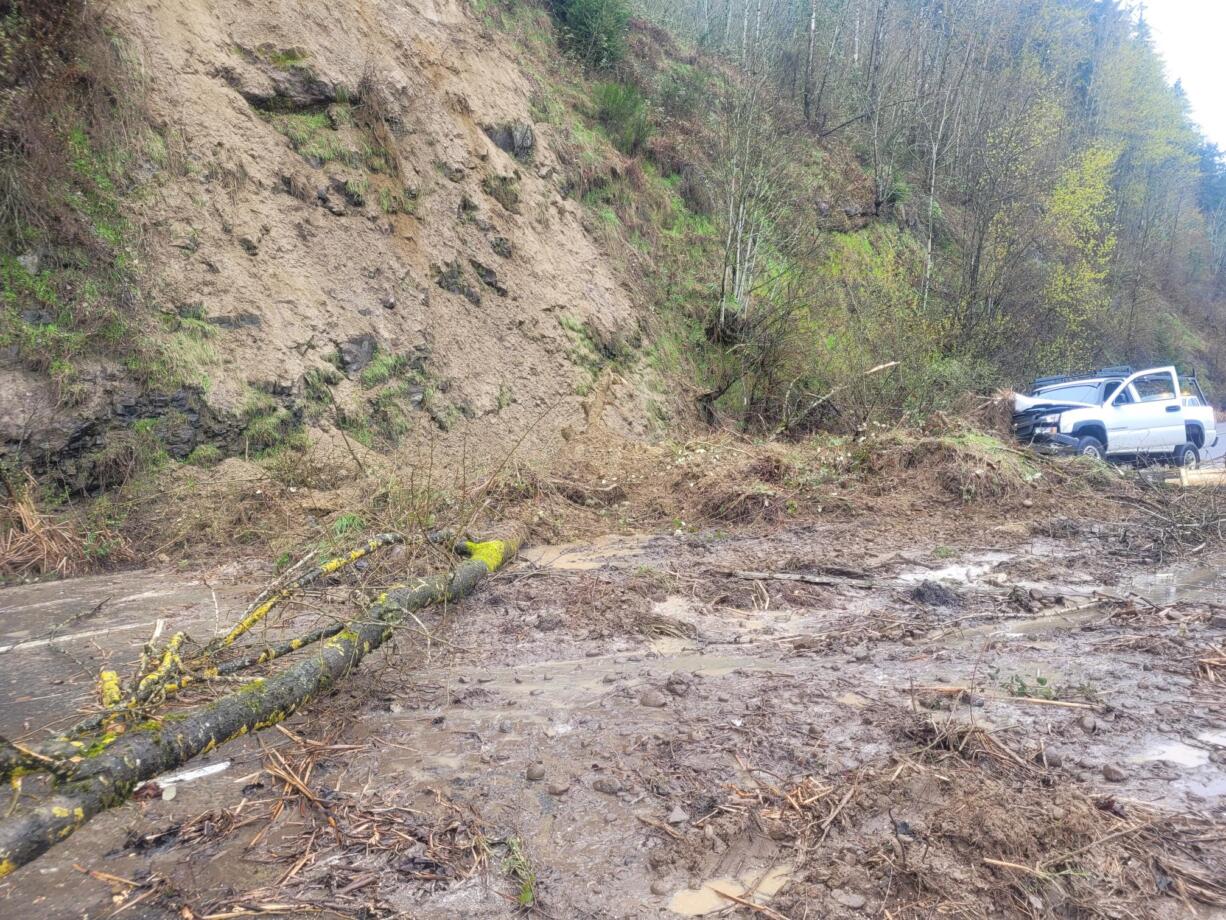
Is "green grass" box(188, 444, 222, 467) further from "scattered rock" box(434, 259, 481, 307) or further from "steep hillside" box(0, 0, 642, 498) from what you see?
"scattered rock" box(434, 259, 481, 307)

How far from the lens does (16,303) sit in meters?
7.58

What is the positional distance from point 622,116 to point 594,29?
7.99 ft

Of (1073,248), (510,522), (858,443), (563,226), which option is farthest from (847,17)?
(510,522)

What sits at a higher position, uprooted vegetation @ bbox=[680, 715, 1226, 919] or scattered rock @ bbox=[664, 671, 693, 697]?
uprooted vegetation @ bbox=[680, 715, 1226, 919]

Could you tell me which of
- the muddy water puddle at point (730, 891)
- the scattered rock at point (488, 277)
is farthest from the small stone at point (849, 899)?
the scattered rock at point (488, 277)

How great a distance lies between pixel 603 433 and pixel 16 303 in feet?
24.4

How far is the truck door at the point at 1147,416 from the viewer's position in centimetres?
1252

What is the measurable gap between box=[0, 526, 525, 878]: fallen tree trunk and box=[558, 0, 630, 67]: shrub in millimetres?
16571

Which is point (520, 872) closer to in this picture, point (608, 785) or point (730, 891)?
point (608, 785)

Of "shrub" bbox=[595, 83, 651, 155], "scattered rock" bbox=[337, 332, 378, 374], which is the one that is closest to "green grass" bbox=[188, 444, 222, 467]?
"scattered rock" bbox=[337, 332, 378, 374]

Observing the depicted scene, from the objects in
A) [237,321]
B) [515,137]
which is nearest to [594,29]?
[515,137]

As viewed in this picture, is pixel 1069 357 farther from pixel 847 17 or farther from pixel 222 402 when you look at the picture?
pixel 222 402

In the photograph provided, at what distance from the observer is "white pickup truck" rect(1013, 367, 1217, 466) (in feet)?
39.5

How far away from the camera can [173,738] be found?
2.94m
